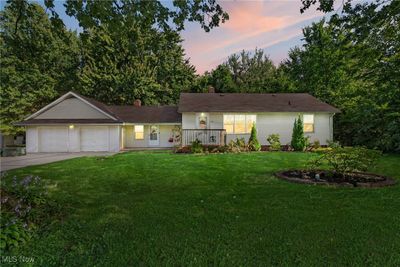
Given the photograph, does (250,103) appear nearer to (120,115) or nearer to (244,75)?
(120,115)

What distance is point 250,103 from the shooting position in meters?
22.3

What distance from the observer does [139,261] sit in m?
3.29

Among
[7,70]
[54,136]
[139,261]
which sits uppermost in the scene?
[7,70]

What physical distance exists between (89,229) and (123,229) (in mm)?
524

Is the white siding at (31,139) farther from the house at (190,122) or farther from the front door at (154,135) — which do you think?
the front door at (154,135)

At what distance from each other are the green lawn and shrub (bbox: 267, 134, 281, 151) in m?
11.9

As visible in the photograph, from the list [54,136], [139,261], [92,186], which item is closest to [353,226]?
[139,261]

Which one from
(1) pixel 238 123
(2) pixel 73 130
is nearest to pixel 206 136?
(1) pixel 238 123

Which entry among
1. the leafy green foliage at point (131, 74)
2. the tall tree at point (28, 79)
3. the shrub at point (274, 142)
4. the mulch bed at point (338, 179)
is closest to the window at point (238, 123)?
the shrub at point (274, 142)

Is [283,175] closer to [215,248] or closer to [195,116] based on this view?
[215,248]

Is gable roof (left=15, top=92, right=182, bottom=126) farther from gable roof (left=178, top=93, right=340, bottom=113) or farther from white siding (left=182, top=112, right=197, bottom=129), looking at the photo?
gable roof (left=178, top=93, right=340, bottom=113)

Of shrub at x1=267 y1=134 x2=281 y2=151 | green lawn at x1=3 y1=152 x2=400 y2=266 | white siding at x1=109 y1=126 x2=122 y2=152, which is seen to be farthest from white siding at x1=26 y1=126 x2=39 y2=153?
shrub at x1=267 y1=134 x2=281 y2=151

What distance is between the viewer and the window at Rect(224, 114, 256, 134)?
21.5m

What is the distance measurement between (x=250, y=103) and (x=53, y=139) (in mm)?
15497
